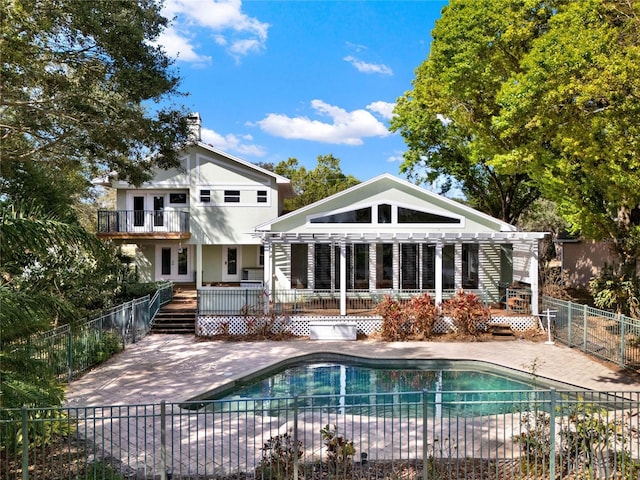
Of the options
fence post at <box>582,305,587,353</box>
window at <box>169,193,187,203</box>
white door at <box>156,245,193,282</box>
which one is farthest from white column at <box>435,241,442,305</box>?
white door at <box>156,245,193,282</box>

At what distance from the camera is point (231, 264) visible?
2380 cm

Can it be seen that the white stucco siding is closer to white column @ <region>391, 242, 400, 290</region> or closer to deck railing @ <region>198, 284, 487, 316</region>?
deck railing @ <region>198, 284, 487, 316</region>

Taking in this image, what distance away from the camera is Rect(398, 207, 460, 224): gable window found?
18594mm

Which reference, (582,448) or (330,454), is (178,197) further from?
(582,448)

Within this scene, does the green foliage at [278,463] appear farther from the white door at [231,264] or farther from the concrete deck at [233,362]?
the white door at [231,264]

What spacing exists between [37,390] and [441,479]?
19.2 ft

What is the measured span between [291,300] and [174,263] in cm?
855

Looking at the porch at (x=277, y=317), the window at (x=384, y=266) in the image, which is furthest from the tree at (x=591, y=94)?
the window at (x=384, y=266)

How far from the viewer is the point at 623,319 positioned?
37.8 feet

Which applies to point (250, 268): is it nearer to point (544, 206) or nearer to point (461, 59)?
point (461, 59)

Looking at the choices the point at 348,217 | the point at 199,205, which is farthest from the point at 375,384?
the point at 199,205

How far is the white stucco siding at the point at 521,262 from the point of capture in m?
18.6

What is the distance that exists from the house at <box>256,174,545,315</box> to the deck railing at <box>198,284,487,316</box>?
321 millimetres

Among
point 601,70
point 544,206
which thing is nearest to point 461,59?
point 601,70
